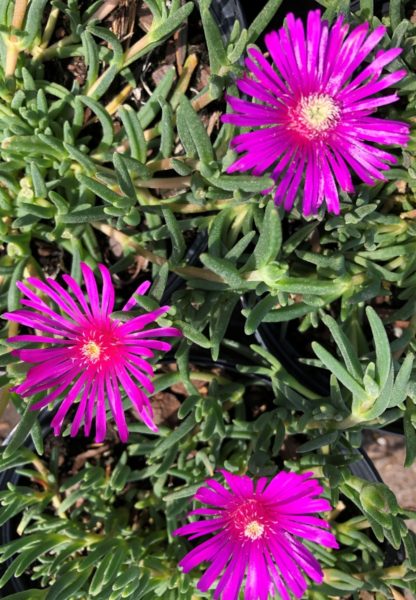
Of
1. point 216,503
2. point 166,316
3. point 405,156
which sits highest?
point 405,156

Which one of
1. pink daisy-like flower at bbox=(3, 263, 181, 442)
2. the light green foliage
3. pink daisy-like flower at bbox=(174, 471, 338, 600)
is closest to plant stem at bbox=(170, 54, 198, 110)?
the light green foliage

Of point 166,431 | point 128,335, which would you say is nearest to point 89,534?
point 166,431

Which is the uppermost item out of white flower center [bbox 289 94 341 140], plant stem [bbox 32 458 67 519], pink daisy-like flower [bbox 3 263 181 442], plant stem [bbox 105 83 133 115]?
plant stem [bbox 105 83 133 115]

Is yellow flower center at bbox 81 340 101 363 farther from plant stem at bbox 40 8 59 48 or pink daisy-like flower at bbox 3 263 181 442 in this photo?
plant stem at bbox 40 8 59 48

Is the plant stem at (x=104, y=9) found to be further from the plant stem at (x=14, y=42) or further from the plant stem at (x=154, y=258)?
the plant stem at (x=154, y=258)

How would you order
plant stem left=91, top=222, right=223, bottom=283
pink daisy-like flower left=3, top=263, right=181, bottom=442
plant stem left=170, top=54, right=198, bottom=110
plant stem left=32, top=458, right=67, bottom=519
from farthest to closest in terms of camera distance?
1. plant stem left=32, top=458, right=67, bottom=519
2. plant stem left=170, top=54, right=198, bottom=110
3. plant stem left=91, top=222, right=223, bottom=283
4. pink daisy-like flower left=3, top=263, right=181, bottom=442

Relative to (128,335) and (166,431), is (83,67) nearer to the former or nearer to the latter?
(128,335)
